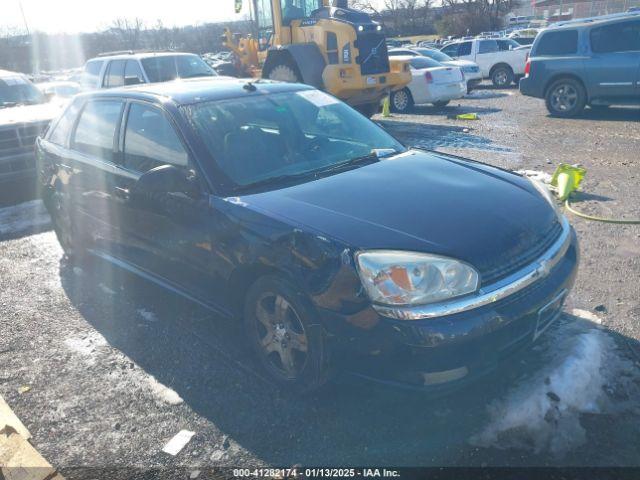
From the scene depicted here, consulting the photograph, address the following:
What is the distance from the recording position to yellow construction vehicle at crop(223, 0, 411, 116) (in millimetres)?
10898

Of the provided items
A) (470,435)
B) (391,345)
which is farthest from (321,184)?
(470,435)

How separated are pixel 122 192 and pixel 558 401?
A: 3.16m

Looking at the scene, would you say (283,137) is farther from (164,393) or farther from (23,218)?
(23,218)

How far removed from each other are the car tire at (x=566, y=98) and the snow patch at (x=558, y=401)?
32.7ft

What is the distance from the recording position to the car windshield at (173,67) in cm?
1054

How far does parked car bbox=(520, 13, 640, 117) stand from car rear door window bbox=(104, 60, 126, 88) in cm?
889

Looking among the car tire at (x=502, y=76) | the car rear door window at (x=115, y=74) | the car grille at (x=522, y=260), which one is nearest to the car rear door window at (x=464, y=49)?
the car tire at (x=502, y=76)

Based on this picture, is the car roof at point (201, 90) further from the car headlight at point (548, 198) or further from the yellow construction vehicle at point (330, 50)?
the yellow construction vehicle at point (330, 50)

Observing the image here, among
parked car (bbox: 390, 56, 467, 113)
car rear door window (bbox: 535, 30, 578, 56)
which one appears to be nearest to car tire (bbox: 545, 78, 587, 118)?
car rear door window (bbox: 535, 30, 578, 56)

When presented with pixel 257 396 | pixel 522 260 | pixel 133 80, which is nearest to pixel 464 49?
pixel 133 80

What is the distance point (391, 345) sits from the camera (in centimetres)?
245

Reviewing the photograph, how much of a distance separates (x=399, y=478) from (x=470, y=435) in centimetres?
46

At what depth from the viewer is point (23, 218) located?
696cm

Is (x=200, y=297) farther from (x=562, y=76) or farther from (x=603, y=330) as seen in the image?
(x=562, y=76)
